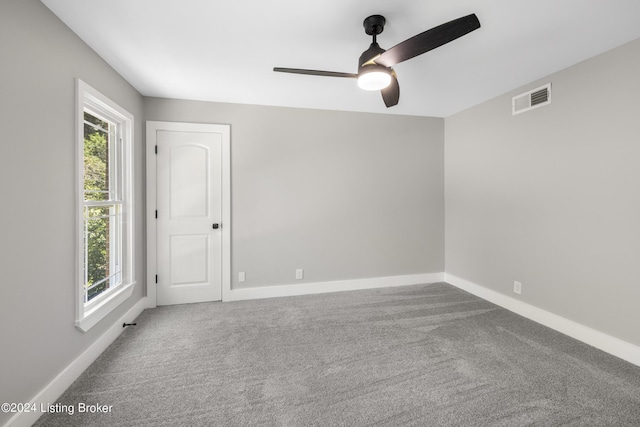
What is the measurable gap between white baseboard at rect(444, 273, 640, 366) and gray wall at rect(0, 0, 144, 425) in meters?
3.99

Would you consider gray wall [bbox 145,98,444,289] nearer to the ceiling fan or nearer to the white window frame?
the white window frame

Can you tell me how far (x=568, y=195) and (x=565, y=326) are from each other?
47.4 inches

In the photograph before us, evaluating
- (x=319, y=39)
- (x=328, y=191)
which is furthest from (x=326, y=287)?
(x=319, y=39)

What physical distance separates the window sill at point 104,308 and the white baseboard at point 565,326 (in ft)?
13.0

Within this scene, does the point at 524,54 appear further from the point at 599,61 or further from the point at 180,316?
the point at 180,316

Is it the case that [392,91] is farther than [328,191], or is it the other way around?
[328,191]

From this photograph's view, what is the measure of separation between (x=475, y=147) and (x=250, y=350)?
11.4 feet

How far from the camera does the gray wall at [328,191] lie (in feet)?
11.8

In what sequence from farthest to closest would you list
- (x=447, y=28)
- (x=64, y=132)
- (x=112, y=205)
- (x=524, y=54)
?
1. (x=112, y=205)
2. (x=524, y=54)
3. (x=64, y=132)
4. (x=447, y=28)

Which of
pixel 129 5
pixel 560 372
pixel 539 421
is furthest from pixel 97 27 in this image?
pixel 560 372

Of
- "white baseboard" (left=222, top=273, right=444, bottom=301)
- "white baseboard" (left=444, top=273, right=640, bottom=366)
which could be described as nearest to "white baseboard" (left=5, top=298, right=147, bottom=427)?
"white baseboard" (left=222, top=273, right=444, bottom=301)

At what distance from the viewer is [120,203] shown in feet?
9.27

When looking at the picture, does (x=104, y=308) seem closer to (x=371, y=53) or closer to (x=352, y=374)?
(x=352, y=374)

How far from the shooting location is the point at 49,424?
5.26ft
